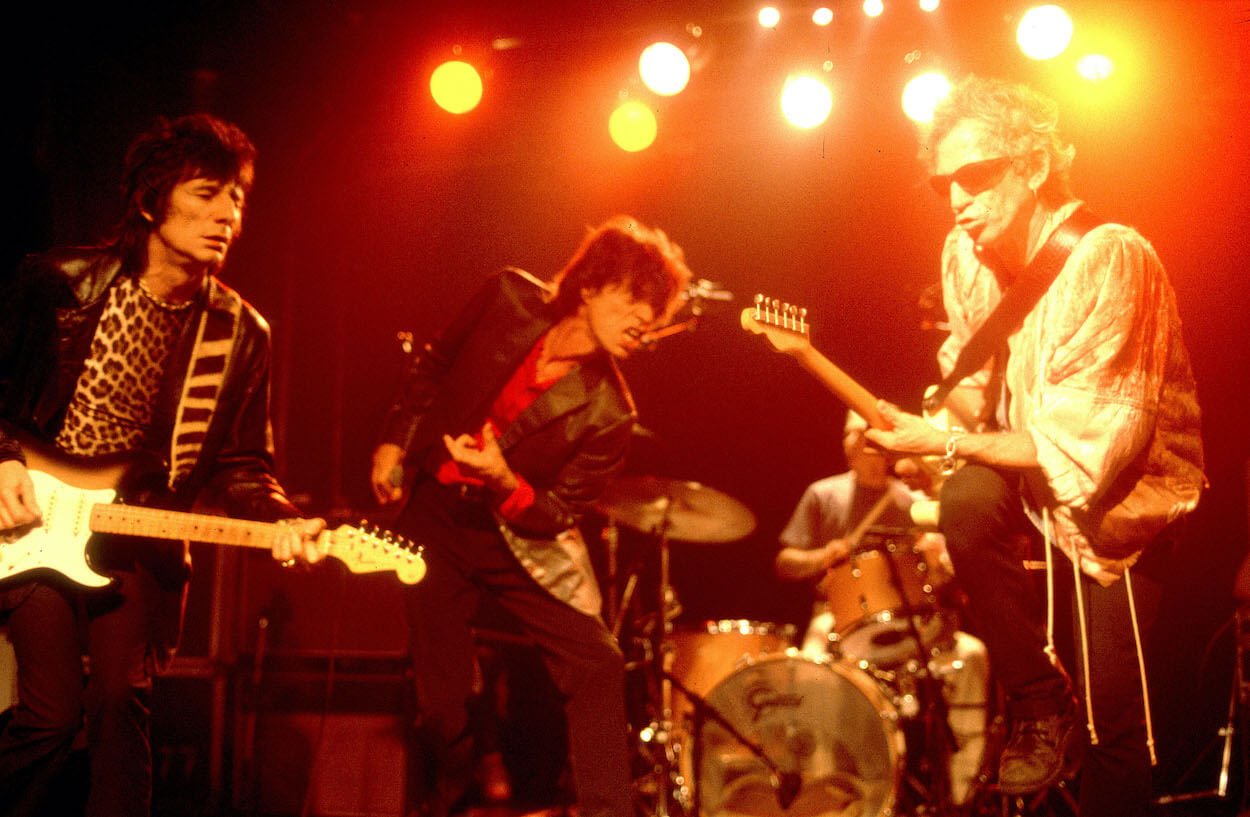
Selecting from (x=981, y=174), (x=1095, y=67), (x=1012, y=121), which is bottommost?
(x=981, y=174)

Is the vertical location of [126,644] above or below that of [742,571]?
below

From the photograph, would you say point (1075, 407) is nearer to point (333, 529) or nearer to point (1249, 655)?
point (333, 529)

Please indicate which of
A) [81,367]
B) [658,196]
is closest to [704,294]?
[658,196]

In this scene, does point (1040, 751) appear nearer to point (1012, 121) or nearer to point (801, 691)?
point (1012, 121)

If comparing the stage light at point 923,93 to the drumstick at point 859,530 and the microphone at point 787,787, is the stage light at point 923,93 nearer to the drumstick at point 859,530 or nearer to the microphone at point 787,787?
the drumstick at point 859,530

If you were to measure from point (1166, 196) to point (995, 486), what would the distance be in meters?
2.92

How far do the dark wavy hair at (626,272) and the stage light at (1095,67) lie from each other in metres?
2.37

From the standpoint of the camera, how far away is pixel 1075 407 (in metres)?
2.98

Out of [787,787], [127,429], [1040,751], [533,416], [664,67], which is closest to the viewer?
[1040,751]

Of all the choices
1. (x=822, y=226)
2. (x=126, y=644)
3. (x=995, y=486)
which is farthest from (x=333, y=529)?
(x=822, y=226)

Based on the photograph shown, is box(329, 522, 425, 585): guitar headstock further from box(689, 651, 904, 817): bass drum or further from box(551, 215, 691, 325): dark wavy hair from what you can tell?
box(689, 651, 904, 817): bass drum

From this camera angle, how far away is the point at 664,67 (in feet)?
19.5

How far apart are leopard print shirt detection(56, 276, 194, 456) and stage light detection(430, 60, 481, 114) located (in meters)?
3.03

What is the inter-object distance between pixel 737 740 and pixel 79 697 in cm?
327
